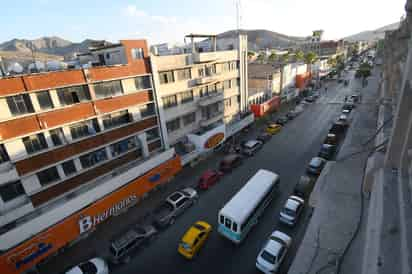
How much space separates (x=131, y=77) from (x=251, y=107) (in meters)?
28.7

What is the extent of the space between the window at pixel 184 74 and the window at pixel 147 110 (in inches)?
221

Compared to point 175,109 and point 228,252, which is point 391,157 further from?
point 175,109

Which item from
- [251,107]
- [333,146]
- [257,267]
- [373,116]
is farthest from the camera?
[251,107]

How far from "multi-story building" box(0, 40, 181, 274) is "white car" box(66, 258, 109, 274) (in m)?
3.02

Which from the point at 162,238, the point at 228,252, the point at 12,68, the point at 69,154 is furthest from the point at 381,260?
the point at 12,68

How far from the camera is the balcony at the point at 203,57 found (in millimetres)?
28344

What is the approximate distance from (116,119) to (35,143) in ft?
23.6

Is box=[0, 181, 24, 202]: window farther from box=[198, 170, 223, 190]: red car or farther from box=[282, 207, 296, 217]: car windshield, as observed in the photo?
A: box=[282, 207, 296, 217]: car windshield

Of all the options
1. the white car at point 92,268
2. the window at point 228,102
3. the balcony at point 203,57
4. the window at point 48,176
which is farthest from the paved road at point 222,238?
the balcony at point 203,57

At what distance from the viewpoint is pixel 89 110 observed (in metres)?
19.5

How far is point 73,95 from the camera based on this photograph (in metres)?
18.5

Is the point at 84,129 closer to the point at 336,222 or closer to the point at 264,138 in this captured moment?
the point at 336,222

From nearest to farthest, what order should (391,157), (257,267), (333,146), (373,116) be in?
(391,157) < (257,267) < (333,146) < (373,116)

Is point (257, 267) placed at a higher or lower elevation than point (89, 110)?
lower
